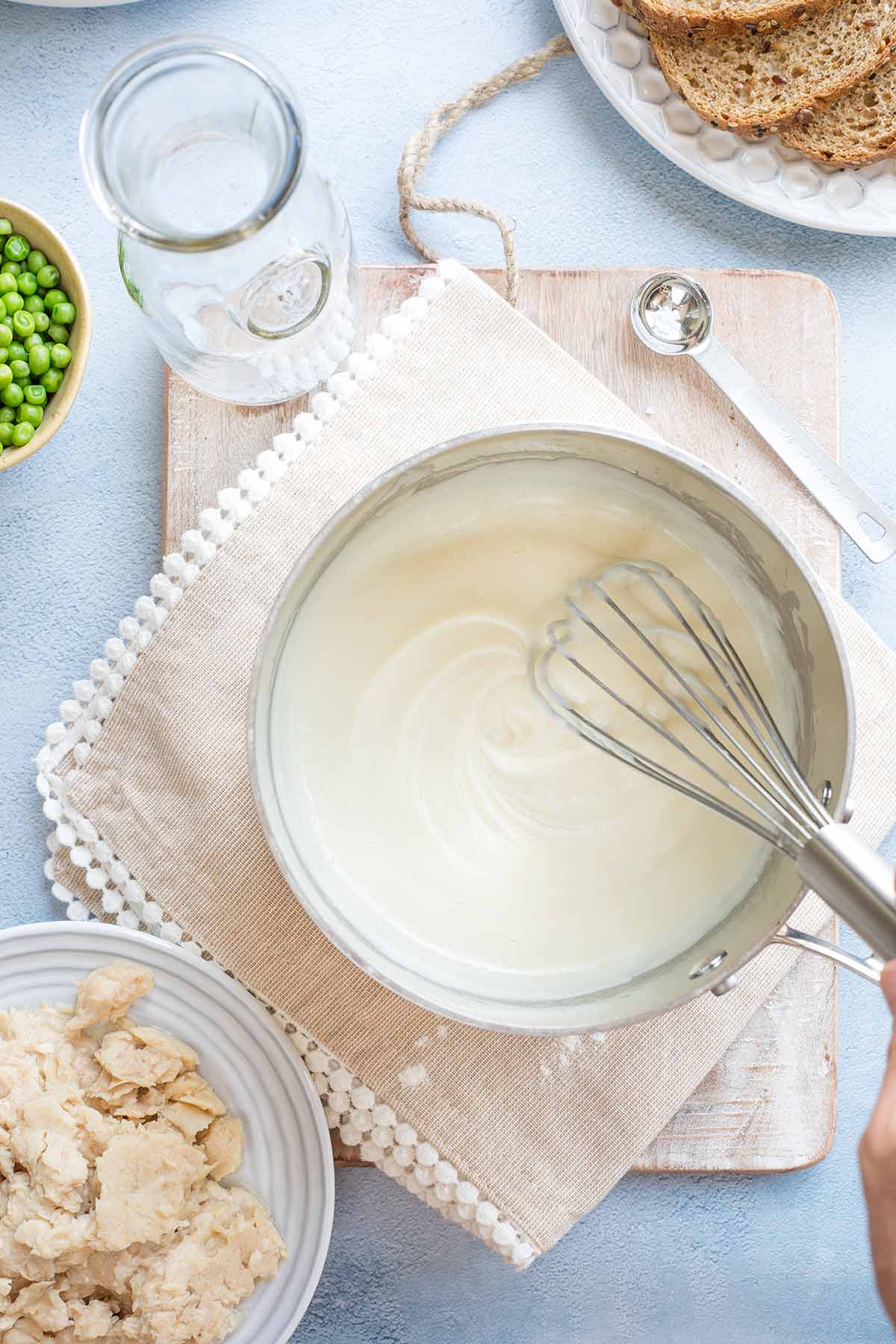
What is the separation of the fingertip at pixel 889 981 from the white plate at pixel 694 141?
2.26 feet

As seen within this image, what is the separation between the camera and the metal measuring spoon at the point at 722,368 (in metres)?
0.97

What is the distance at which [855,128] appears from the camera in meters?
1.05

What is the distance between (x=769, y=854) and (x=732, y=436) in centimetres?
35

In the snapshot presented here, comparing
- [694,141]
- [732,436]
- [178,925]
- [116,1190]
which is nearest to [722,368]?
[732,436]

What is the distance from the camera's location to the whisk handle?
1.97 ft

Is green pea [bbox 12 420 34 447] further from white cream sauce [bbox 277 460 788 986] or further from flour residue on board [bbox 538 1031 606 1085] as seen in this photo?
flour residue on board [bbox 538 1031 606 1085]

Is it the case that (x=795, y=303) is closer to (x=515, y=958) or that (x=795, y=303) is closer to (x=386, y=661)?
(x=386, y=661)

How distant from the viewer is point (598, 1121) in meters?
0.92

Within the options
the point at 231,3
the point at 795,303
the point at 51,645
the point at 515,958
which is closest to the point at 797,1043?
the point at 515,958

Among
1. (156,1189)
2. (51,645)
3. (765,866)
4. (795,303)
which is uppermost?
(795,303)

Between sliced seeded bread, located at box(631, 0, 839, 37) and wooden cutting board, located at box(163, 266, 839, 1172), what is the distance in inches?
8.9

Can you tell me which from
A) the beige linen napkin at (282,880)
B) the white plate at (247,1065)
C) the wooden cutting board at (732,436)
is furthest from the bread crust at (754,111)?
the white plate at (247,1065)

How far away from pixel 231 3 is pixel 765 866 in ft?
2.87

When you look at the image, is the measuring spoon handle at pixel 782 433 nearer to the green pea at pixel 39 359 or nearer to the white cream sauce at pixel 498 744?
the white cream sauce at pixel 498 744
